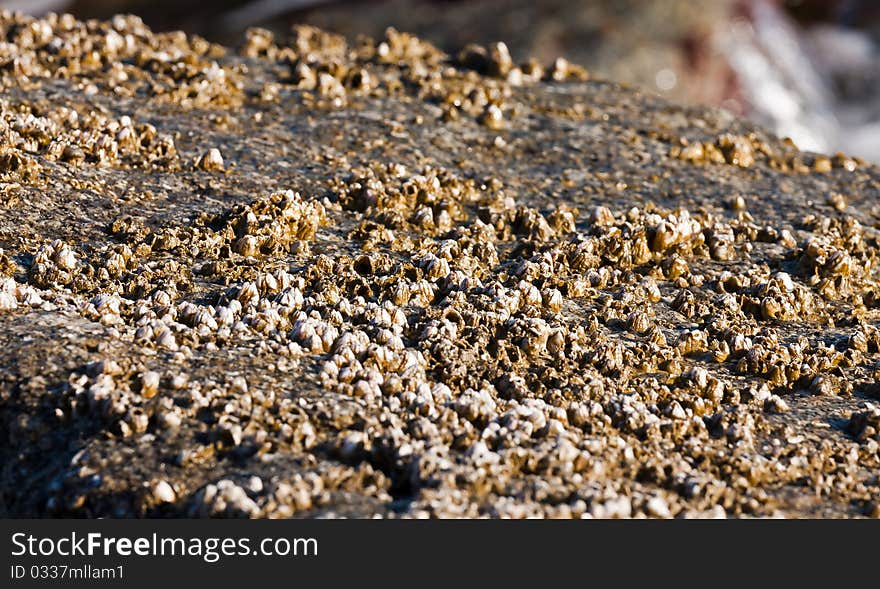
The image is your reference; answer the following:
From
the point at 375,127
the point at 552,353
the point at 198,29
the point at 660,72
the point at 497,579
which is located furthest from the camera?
the point at 198,29

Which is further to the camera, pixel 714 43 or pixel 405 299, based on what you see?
pixel 714 43

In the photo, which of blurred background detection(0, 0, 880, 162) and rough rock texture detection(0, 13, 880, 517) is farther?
blurred background detection(0, 0, 880, 162)

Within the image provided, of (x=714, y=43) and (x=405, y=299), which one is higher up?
(x=714, y=43)

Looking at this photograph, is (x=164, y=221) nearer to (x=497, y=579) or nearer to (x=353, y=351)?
(x=353, y=351)

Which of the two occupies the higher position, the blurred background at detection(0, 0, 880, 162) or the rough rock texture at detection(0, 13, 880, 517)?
the blurred background at detection(0, 0, 880, 162)

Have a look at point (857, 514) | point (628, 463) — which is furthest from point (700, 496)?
point (857, 514)
